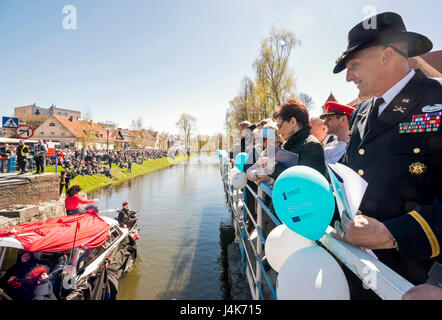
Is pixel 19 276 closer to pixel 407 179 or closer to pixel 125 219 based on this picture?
pixel 125 219

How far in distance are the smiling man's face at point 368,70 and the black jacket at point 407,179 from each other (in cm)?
17

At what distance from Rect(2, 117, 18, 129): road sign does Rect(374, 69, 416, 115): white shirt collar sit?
1367 cm

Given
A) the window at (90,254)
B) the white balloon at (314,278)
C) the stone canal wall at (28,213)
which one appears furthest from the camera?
the stone canal wall at (28,213)

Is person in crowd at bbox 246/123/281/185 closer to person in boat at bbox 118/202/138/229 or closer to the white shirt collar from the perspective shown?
the white shirt collar

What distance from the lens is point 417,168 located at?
1238 millimetres

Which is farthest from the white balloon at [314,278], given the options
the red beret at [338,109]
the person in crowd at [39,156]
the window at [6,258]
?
the person in crowd at [39,156]

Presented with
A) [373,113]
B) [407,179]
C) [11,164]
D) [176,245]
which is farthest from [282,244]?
[11,164]

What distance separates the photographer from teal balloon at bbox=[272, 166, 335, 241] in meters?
1.50

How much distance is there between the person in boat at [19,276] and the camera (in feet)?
15.1

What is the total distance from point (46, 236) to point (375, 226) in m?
6.55

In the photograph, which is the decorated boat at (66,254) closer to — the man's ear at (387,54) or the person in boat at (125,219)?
the person in boat at (125,219)

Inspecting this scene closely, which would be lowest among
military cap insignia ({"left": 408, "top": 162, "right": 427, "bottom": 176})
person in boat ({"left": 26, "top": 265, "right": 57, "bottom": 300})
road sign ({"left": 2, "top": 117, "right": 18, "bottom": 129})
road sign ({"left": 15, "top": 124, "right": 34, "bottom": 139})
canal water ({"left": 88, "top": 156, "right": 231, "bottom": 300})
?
canal water ({"left": 88, "top": 156, "right": 231, "bottom": 300})

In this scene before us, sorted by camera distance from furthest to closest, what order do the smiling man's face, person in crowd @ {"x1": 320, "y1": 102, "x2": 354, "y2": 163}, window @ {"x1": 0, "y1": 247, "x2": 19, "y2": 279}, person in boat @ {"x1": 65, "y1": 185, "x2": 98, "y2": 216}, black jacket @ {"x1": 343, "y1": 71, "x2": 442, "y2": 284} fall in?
person in boat @ {"x1": 65, "y1": 185, "x2": 98, "y2": 216} < window @ {"x1": 0, "y1": 247, "x2": 19, "y2": 279} < person in crowd @ {"x1": 320, "y1": 102, "x2": 354, "y2": 163} < the smiling man's face < black jacket @ {"x1": 343, "y1": 71, "x2": 442, "y2": 284}

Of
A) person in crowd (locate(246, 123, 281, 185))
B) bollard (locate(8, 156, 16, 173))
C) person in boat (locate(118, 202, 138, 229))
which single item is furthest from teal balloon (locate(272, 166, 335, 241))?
bollard (locate(8, 156, 16, 173))
